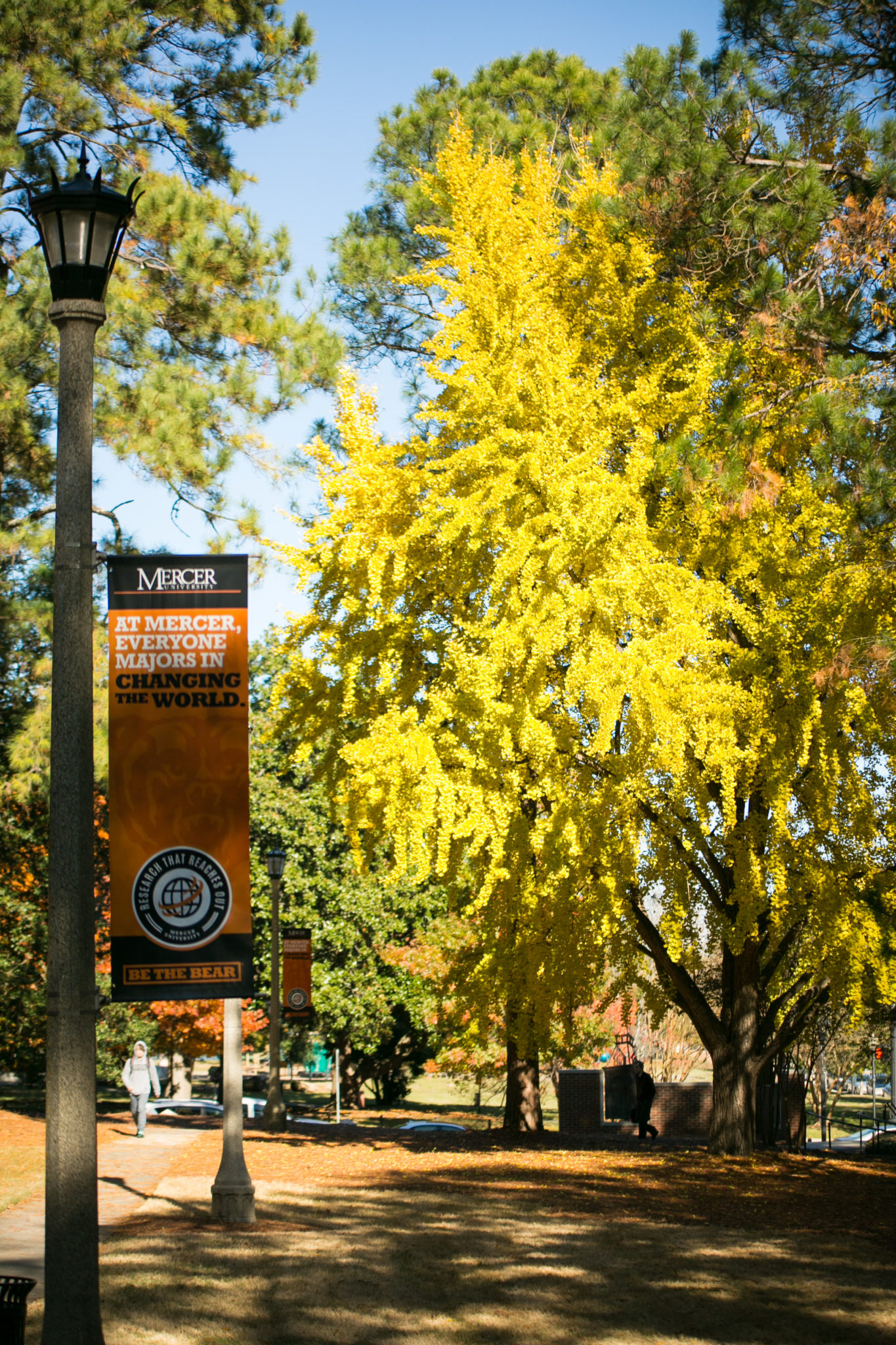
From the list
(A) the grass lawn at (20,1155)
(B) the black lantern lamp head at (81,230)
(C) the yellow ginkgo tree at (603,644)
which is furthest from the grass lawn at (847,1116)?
(B) the black lantern lamp head at (81,230)

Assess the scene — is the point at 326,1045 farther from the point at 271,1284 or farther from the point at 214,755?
the point at 214,755

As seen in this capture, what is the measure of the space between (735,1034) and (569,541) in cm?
665

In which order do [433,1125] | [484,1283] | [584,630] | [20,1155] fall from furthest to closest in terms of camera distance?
[433,1125], [20,1155], [584,630], [484,1283]

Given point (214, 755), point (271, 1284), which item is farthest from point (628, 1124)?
point (214, 755)

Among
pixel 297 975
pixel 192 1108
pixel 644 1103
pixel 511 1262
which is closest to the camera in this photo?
pixel 511 1262

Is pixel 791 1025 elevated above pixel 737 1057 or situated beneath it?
elevated above

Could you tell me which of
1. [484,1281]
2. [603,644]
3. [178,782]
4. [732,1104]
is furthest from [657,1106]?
[178,782]

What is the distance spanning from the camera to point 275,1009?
18.6 meters

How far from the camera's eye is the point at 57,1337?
16.0 feet

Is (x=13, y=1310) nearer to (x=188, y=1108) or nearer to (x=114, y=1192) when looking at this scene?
(x=114, y=1192)

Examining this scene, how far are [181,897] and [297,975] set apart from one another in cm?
1382

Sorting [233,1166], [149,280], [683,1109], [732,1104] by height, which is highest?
[149,280]

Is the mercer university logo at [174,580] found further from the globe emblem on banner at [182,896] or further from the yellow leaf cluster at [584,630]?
the yellow leaf cluster at [584,630]

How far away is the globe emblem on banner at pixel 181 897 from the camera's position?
220 inches
